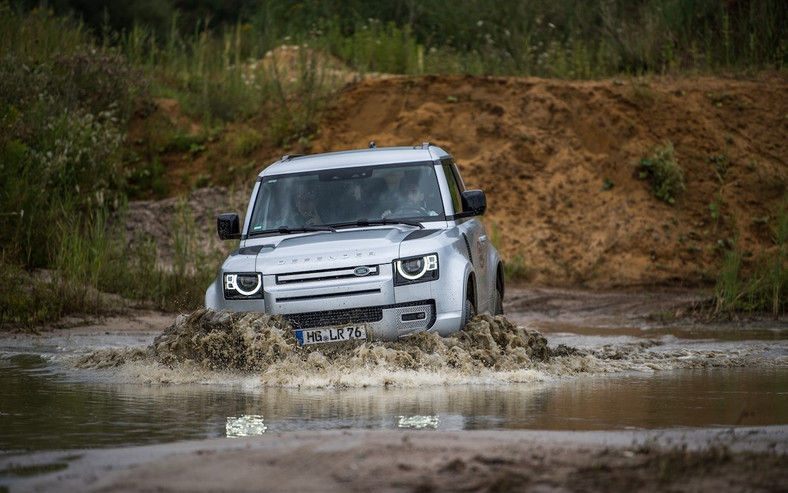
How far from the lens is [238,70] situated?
27.0 m

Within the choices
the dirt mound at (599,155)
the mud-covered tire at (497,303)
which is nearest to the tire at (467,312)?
the mud-covered tire at (497,303)

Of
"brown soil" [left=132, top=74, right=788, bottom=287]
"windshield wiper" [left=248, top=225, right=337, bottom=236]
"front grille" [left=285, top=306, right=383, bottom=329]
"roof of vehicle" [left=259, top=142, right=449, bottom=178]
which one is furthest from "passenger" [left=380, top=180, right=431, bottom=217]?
"brown soil" [left=132, top=74, right=788, bottom=287]

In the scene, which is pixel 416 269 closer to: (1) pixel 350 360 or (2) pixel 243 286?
(1) pixel 350 360

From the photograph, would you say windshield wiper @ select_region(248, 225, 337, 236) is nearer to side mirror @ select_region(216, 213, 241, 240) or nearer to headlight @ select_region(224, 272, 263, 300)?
side mirror @ select_region(216, 213, 241, 240)

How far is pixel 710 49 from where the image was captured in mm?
25969

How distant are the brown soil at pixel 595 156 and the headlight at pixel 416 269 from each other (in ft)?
39.8

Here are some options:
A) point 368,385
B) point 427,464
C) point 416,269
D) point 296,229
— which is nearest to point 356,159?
point 296,229

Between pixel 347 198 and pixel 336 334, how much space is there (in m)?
1.81

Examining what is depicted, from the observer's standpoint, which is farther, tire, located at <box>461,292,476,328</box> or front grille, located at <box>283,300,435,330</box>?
tire, located at <box>461,292,476,328</box>

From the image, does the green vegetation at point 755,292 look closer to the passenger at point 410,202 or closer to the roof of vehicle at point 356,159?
the roof of vehicle at point 356,159

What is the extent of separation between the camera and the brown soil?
22109mm

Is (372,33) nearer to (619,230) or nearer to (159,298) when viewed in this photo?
(619,230)

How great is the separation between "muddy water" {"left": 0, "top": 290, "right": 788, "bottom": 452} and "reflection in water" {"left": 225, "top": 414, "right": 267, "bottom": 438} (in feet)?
0.04

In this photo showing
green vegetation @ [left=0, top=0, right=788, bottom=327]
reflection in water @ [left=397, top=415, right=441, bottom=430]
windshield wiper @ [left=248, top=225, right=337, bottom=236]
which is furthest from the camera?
green vegetation @ [left=0, top=0, right=788, bottom=327]
